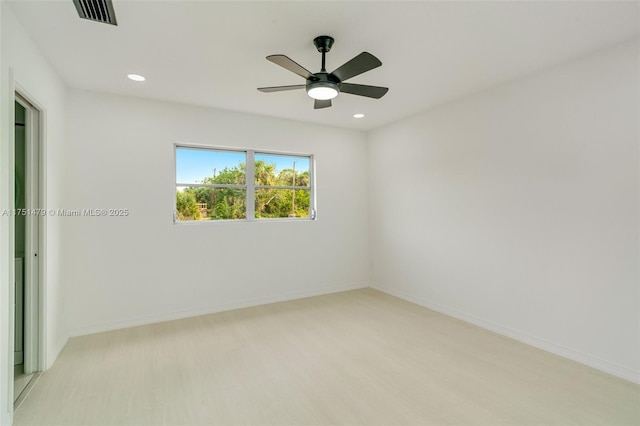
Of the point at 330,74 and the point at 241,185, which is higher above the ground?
the point at 330,74

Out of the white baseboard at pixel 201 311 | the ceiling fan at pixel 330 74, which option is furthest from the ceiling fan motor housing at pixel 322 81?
the white baseboard at pixel 201 311

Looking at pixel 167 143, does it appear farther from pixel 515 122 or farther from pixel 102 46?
pixel 515 122

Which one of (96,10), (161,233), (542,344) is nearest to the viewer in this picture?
(96,10)

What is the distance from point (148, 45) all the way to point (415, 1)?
2.00 m

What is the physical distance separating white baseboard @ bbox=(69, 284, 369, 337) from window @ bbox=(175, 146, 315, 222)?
1.14 metres

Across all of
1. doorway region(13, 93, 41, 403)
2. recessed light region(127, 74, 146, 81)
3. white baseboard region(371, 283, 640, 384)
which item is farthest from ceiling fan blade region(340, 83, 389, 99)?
white baseboard region(371, 283, 640, 384)

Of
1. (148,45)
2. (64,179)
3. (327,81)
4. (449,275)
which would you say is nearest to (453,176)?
(449,275)

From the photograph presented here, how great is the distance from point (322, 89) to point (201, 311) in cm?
305

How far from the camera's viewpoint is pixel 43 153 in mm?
2484

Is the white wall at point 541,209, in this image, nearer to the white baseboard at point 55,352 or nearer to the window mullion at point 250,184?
the window mullion at point 250,184

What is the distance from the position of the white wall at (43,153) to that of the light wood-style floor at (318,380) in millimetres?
337

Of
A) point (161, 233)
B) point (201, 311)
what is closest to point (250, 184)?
point (161, 233)

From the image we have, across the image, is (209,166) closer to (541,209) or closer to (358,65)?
(358,65)

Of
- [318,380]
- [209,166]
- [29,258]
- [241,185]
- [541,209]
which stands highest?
[209,166]
